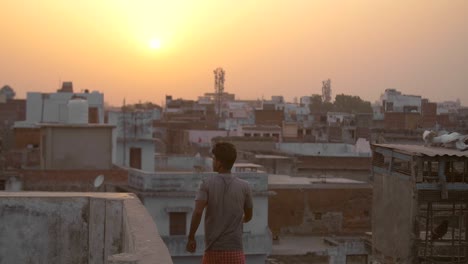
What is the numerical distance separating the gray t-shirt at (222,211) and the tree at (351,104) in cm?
5441

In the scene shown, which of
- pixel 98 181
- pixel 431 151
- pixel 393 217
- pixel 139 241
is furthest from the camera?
pixel 98 181

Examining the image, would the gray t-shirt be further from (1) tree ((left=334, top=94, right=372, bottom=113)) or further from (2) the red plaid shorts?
(1) tree ((left=334, top=94, right=372, bottom=113))

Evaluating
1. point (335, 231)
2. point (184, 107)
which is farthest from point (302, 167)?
point (184, 107)

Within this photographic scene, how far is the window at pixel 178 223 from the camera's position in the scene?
2361 centimetres

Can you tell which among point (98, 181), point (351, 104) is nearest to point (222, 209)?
point (98, 181)

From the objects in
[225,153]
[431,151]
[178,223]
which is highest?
[225,153]

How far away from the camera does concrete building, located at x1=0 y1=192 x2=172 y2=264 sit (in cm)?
693

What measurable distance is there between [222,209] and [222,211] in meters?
0.01

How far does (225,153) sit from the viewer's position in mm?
5691

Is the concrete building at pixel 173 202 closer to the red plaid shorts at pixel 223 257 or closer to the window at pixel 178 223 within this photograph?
the window at pixel 178 223

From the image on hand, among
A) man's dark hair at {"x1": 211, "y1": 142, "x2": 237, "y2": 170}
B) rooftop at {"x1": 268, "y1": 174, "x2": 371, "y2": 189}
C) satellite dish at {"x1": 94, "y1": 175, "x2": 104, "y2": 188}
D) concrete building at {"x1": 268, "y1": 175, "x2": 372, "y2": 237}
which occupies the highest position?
man's dark hair at {"x1": 211, "y1": 142, "x2": 237, "y2": 170}

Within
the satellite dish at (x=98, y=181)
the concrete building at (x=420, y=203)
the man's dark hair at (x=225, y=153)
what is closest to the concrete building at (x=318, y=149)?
the satellite dish at (x=98, y=181)

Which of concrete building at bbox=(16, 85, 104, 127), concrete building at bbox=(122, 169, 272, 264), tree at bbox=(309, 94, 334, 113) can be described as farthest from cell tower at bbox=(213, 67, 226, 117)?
concrete building at bbox=(122, 169, 272, 264)

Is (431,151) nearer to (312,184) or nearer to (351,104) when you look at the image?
(312,184)
